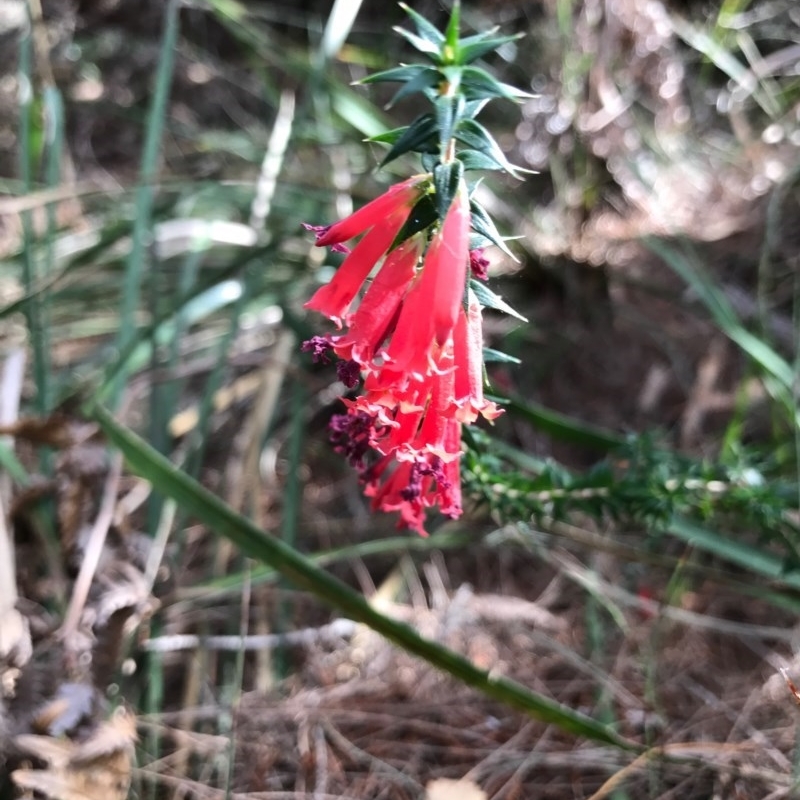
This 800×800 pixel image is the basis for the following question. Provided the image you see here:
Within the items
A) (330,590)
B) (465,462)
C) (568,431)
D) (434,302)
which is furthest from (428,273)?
(568,431)

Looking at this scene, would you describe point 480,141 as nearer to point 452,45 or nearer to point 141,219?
point 452,45

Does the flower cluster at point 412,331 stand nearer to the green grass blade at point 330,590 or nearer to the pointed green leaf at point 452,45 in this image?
the pointed green leaf at point 452,45

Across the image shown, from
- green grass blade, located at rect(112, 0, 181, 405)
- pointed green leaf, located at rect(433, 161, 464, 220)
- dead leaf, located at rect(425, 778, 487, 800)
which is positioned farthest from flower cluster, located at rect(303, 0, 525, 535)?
green grass blade, located at rect(112, 0, 181, 405)

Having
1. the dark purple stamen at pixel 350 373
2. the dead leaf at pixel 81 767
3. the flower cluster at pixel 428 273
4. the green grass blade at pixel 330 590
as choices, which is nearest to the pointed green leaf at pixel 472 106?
the flower cluster at pixel 428 273

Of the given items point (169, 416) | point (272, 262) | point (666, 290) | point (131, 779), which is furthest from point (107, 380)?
point (666, 290)

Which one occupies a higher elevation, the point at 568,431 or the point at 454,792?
the point at 568,431
